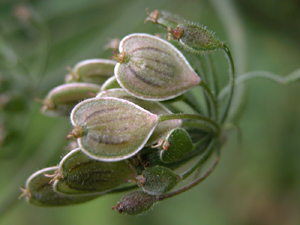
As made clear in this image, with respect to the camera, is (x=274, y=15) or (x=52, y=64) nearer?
(x=274, y=15)

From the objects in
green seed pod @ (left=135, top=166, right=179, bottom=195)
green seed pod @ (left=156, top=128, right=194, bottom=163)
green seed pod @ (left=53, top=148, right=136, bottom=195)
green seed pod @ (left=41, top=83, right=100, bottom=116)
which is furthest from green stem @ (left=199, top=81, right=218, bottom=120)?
green seed pod @ (left=41, top=83, right=100, bottom=116)

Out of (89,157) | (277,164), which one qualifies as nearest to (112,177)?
(89,157)

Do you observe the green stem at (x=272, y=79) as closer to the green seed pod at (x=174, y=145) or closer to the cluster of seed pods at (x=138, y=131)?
the cluster of seed pods at (x=138, y=131)

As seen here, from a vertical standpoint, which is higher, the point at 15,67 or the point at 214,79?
the point at 15,67

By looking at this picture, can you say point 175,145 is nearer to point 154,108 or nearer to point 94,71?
point 154,108

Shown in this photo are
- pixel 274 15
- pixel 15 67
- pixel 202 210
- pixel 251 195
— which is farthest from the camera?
pixel 202 210

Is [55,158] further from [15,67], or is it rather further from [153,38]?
[153,38]

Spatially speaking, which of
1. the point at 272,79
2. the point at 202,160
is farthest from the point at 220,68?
the point at 202,160

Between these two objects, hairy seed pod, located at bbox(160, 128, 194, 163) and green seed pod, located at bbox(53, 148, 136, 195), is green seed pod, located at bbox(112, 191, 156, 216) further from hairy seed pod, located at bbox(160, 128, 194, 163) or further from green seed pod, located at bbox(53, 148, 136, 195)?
hairy seed pod, located at bbox(160, 128, 194, 163)
